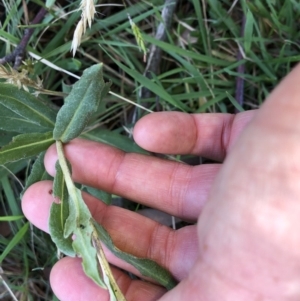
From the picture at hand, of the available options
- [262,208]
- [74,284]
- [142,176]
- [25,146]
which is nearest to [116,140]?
[142,176]

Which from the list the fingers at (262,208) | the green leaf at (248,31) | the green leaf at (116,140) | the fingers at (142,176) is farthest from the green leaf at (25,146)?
the green leaf at (248,31)

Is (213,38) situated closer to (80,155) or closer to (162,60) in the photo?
(162,60)

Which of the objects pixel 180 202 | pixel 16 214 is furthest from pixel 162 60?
pixel 16 214

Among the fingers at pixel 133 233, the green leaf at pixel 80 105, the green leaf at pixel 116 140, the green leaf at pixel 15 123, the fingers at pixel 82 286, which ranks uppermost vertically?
the green leaf at pixel 80 105

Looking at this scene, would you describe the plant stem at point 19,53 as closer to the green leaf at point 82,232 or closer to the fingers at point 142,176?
the fingers at point 142,176

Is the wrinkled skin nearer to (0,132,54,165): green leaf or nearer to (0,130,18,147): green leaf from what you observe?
(0,132,54,165): green leaf
